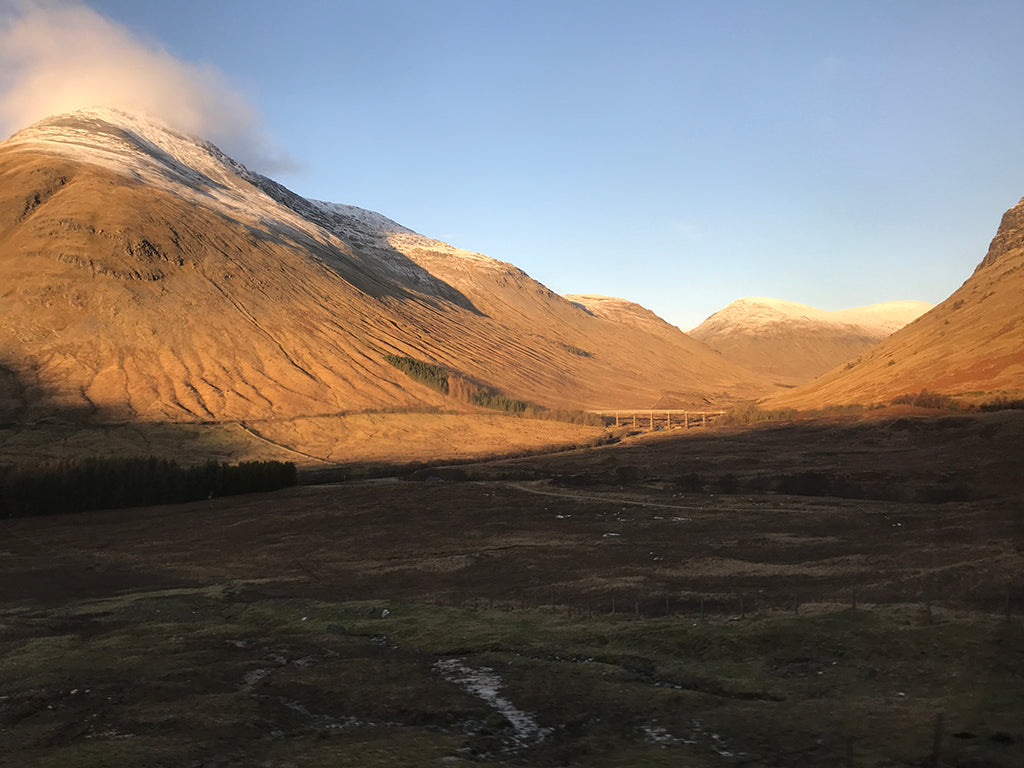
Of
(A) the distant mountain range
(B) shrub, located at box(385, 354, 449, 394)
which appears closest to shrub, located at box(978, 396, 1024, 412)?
(A) the distant mountain range

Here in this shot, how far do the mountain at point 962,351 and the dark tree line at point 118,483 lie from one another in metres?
72.3

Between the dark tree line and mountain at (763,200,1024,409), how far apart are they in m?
72.3

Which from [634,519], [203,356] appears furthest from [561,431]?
[634,519]

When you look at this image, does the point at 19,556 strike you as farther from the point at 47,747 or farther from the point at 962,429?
the point at 962,429

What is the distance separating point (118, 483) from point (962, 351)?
93.4 metres

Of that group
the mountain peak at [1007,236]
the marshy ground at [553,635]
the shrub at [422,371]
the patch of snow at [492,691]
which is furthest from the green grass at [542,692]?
the shrub at [422,371]

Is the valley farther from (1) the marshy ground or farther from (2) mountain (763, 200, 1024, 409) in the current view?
(2) mountain (763, 200, 1024, 409)

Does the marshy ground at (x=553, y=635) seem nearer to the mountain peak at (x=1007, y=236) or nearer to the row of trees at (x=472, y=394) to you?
the mountain peak at (x=1007, y=236)

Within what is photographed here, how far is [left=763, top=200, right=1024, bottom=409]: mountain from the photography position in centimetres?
8412

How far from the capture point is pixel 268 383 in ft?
440

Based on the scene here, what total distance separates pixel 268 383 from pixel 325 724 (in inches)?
4790

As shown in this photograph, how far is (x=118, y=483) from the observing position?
7862cm

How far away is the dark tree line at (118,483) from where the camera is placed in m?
75.0

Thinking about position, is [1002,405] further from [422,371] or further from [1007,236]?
[422,371]
